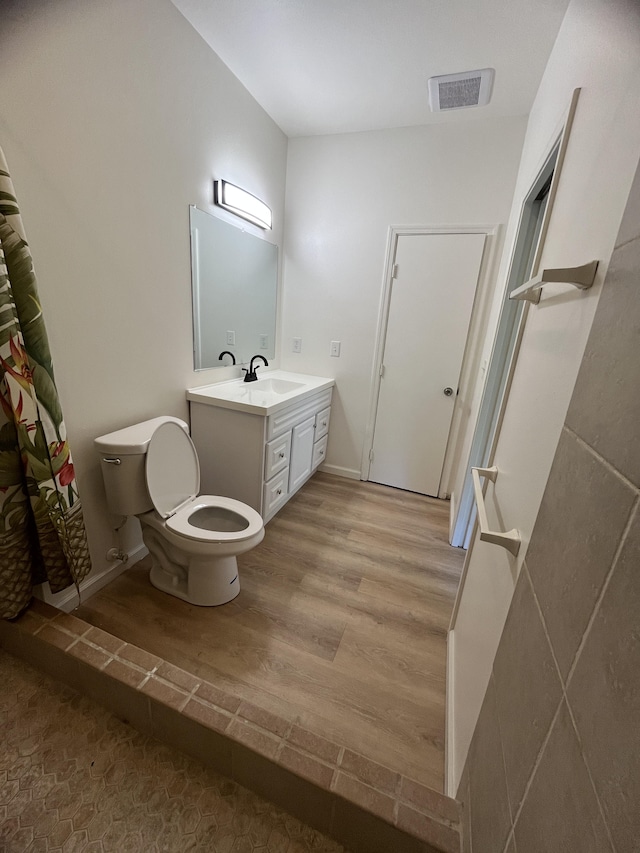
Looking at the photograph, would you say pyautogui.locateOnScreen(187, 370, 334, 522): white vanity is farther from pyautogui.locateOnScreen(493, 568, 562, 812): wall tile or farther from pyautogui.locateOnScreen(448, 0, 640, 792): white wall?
pyautogui.locateOnScreen(493, 568, 562, 812): wall tile

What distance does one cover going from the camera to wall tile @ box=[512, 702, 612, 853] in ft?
1.24

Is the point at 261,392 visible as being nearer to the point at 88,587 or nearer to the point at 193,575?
the point at 193,575

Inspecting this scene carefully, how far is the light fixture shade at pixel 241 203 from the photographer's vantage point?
1923 millimetres

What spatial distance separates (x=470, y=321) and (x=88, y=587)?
8.83 feet

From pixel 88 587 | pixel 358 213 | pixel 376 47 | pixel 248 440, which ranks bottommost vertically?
pixel 88 587

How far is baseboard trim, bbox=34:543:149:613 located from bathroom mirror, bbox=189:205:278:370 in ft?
3.64

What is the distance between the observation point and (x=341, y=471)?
9.85 ft

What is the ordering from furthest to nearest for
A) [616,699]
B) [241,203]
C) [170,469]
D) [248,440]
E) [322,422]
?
[322,422], [241,203], [248,440], [170,469], [616,699]

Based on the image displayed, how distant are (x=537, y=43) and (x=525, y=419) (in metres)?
1.82

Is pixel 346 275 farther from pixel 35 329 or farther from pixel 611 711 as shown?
pixel 611 711

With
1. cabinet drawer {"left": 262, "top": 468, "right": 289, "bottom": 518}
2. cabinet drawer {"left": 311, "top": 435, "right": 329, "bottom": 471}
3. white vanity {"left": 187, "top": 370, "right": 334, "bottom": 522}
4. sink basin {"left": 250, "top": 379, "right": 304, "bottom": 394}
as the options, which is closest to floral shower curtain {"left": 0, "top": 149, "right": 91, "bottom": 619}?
white vanity {"left": 187, "top": 370, "right": 334, "bottom": 522}

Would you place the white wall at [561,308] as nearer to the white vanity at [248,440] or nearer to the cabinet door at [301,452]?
the white vanity at [248,440]

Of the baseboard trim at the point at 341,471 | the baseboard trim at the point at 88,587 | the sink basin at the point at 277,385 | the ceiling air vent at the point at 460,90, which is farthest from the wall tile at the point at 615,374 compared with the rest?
the baseboard trim at the point at 341,471

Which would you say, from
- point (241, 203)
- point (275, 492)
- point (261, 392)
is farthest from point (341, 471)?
point (241, 203)
